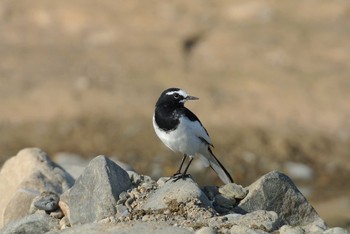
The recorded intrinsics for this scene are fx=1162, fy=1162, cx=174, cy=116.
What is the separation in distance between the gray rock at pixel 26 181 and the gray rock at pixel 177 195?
6.89 ft

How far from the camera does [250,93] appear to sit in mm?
24828

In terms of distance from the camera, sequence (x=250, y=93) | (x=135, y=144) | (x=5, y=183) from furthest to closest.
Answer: (x=250, y=93) < (x=135, y=144) < (x=5, y=183)

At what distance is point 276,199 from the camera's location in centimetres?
1270

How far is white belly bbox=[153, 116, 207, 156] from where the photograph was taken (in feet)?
42.8

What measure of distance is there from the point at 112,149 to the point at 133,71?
123 inches

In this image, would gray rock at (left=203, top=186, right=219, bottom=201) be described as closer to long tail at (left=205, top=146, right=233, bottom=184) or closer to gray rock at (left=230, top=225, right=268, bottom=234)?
long tail at (left=205, top=146, right=233, bottom=184)

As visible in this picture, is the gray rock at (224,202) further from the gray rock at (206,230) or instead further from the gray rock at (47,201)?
the gray rock at (47,201)

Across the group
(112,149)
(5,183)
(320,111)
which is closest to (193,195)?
(5,183)

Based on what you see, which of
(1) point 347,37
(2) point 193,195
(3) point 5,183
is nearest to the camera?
(2) point 193,195

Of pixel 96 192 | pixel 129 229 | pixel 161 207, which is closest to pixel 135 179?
pixel 96 192

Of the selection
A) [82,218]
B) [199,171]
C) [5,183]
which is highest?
[199,171]

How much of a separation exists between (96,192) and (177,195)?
1.00 m

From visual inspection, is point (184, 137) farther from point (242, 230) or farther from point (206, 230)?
point (206, 230)

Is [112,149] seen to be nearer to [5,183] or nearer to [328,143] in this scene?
[328,143]
